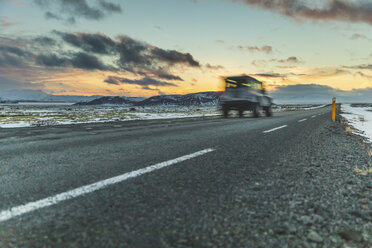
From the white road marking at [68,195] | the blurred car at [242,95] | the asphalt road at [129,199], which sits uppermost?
the blurred car at [242,95]

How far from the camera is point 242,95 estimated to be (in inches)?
635

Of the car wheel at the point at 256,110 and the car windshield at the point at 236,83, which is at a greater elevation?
the car windshield at the point at 236,83

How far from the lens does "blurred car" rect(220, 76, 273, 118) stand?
16.1 metres

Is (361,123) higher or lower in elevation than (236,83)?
lower

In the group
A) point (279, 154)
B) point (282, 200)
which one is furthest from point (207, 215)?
point (279, 154)

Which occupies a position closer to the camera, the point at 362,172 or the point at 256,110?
the point at 362,172

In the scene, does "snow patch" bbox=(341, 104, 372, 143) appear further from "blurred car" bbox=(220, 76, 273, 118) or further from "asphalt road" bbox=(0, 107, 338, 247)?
"asphalt road" bbox=(0, 107, 338, 247)

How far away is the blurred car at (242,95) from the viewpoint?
16.1 meters

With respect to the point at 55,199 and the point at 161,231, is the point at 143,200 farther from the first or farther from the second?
the point at 55,199

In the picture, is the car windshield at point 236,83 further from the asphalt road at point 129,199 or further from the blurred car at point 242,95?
the asphalt road at point 129,199

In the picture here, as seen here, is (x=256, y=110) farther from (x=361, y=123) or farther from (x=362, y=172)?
(x=362, y=172)

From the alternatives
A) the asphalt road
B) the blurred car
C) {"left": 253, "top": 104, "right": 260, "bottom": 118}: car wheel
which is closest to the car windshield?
the blurred car

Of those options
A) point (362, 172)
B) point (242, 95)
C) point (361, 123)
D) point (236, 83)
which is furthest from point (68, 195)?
point (361, 123)

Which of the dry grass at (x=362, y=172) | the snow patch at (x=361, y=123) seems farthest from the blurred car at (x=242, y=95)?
the dry grass at (x=362, y=172)
